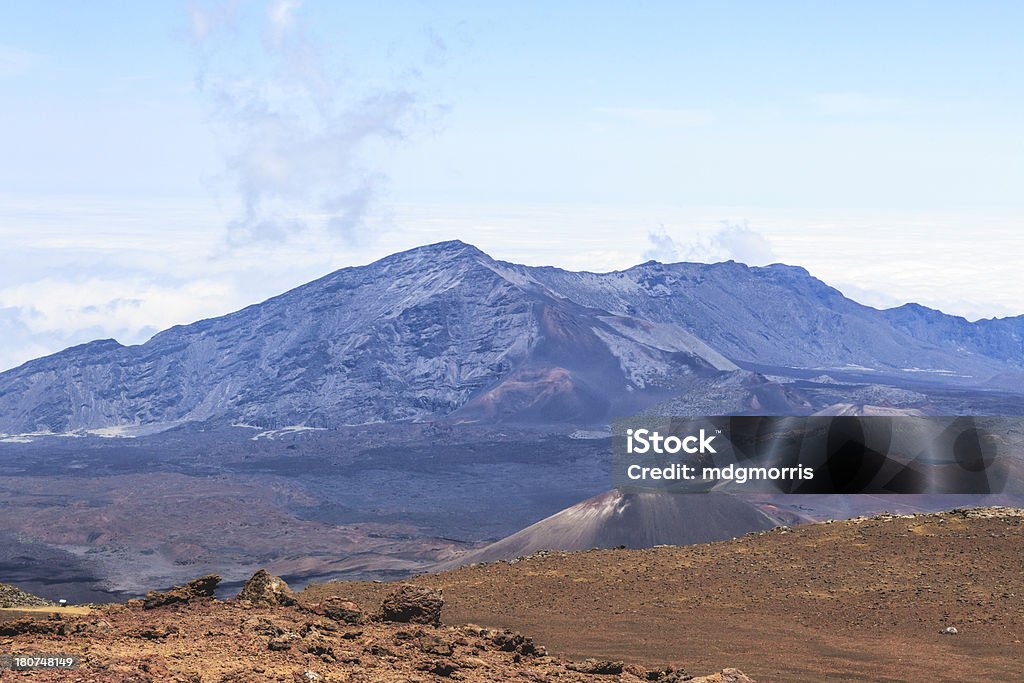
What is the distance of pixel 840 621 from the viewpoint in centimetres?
2714

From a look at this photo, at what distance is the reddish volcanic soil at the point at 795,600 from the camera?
2353 cm

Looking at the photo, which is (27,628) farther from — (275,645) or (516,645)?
(516,645)

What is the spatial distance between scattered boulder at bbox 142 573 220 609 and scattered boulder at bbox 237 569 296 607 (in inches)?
25.6

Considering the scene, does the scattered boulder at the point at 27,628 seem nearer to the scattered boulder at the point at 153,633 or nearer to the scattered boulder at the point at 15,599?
the scattered boulder at the point at 153,633

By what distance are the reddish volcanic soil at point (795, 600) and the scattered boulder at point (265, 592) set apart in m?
5.68

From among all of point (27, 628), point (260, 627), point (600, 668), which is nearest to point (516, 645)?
point (600, 668)

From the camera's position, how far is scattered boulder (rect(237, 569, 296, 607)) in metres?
21.2

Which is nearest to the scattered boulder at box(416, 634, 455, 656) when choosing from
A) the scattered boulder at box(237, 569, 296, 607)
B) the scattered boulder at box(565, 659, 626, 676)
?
the scattered boulder at box(565, 659, 626, 676)

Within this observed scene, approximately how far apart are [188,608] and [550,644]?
761cm

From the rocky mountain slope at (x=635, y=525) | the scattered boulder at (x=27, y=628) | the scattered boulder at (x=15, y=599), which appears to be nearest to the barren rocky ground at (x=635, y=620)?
the scattered boulder at (x=27, y=628)

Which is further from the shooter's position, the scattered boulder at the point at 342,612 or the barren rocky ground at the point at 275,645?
the scattered boulder at the point at 342,612

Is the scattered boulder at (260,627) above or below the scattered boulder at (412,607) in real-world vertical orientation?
above

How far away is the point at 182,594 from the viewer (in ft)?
68.6

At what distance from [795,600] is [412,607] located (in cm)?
1119
